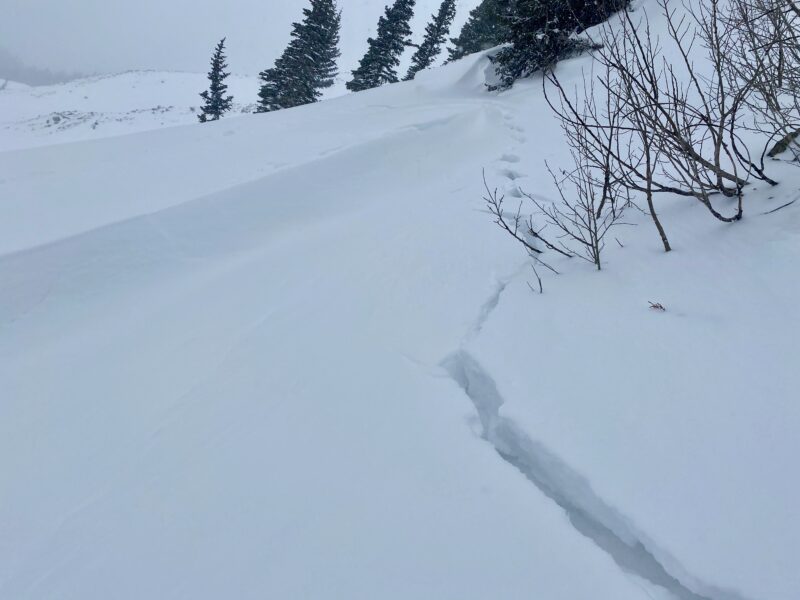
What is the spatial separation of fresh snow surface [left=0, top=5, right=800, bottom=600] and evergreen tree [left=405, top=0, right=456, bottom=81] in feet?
61.3

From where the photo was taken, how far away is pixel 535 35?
10.1m

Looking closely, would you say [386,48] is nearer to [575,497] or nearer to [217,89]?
[217,89]

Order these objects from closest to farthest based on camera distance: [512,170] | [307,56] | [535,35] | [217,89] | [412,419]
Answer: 1. [412,419]
2. [512,170]
3. [535,35]
4. [307,56]
5. [217,89]

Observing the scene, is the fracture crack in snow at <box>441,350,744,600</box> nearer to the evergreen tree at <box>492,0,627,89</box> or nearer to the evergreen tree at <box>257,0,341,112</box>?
the evergreen tree at <box>492,0,627,89</box>

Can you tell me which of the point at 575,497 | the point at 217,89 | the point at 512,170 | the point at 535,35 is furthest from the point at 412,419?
the point at 217,89

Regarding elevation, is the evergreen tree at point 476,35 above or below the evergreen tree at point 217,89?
above

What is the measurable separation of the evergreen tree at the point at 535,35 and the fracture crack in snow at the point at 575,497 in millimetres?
9817

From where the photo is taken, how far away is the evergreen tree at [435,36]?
61.6 ft

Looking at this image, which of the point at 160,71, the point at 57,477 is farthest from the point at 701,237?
the point at 160,71

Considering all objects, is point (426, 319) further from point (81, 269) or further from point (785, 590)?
point (81, 269)

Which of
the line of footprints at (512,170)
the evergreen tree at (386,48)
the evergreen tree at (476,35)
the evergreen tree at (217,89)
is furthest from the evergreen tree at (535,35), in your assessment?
the evergreen tree at (217,89)

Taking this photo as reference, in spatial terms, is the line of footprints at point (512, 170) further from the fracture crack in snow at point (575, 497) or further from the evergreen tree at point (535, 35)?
the fracture crack in snow at point (575, 497)

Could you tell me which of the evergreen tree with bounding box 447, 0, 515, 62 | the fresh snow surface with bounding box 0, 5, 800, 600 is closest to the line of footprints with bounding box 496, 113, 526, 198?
the fresh snow surface with bounding box 0, 5, 800, 600

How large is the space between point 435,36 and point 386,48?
2.80 meters
